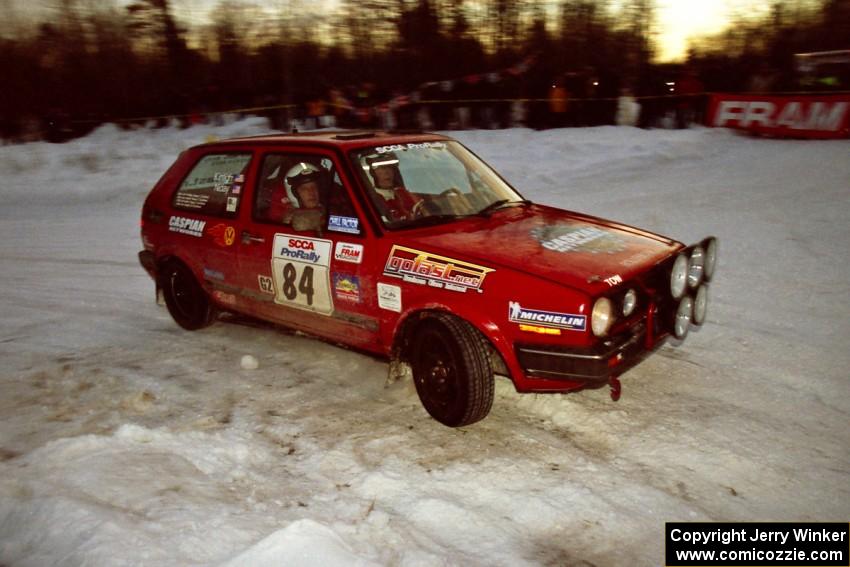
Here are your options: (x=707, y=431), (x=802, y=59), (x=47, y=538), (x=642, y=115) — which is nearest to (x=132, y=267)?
(x=47, y=538)

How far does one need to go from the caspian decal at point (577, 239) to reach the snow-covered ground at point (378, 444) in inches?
37.5

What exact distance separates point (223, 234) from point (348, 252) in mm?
1310

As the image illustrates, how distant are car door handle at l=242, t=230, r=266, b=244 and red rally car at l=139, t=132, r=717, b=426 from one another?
0.04 ft

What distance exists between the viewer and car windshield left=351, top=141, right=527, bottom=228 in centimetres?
414

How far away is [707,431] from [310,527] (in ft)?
7.36

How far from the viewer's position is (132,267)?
25.6ft

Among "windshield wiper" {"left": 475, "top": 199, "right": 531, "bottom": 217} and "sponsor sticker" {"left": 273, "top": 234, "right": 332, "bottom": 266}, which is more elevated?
"windshield wiper" {"left": 475, "top": 199, "right": 531, "bottom": 217}

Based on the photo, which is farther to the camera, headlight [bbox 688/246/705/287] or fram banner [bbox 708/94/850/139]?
fram banner [bbox 708/94/850/139]

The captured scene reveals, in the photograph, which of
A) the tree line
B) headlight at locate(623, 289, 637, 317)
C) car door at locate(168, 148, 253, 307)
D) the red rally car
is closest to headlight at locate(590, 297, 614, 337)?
the red rally car

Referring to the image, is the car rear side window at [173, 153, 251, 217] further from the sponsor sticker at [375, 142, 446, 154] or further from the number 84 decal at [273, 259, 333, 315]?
the sponsor sticker at [375, 142, 446, 154]

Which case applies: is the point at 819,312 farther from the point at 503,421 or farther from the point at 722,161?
the point at 722,161

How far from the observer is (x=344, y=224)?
4.07 meters

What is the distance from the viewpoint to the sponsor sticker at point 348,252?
3967 millimetres

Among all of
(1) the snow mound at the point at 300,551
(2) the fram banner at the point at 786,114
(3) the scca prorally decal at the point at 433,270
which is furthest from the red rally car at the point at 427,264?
(2) the fram banner at the point at 786,114
